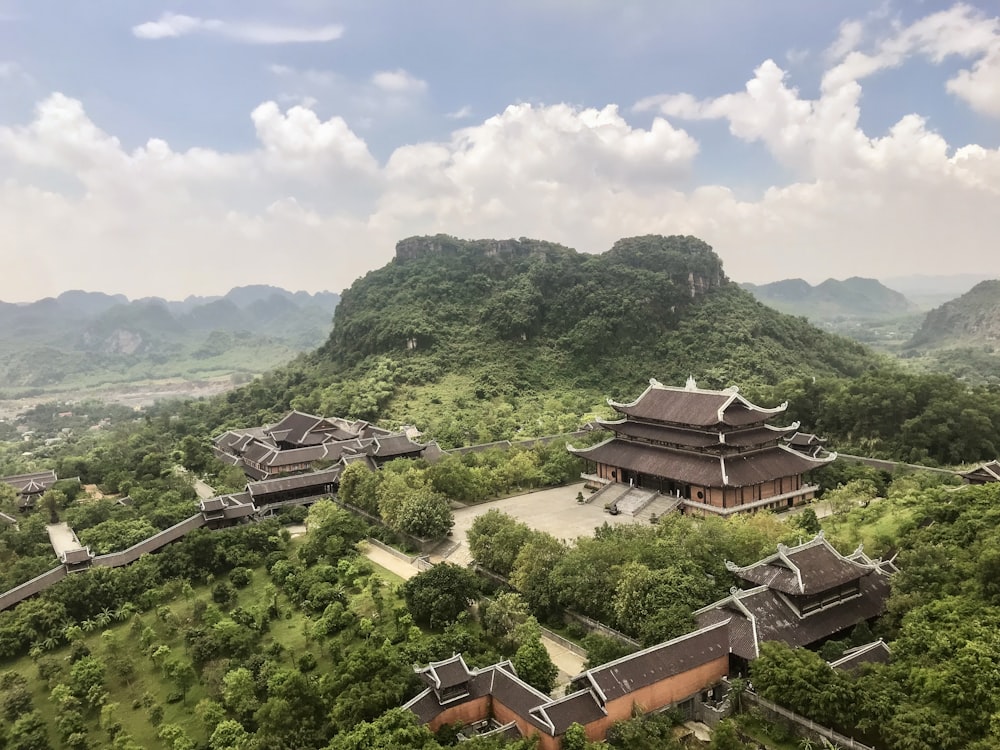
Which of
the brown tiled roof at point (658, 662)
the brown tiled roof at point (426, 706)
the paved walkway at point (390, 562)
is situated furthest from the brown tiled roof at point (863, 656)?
the paved walkway at point (390, 562)

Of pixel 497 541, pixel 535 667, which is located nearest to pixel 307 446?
pixel 497 541

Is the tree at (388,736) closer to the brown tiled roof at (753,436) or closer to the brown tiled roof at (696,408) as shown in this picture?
the brown tiled roof at (753,436)

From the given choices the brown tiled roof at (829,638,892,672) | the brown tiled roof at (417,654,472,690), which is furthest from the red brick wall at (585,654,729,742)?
the brown tiled roof at (417,654,472,690)

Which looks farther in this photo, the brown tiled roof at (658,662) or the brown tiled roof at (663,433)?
the brown tiled roof at (663,433)

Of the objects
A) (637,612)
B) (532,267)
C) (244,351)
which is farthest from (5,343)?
(637,612)

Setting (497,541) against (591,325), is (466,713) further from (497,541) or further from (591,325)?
(591,325)

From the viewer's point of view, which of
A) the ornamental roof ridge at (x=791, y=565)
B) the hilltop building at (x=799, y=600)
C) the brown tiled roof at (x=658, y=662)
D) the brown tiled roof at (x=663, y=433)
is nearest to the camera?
the brown tiled roof at (x=658, y=662)

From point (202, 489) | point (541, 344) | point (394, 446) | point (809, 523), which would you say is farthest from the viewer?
point (541, 344)
